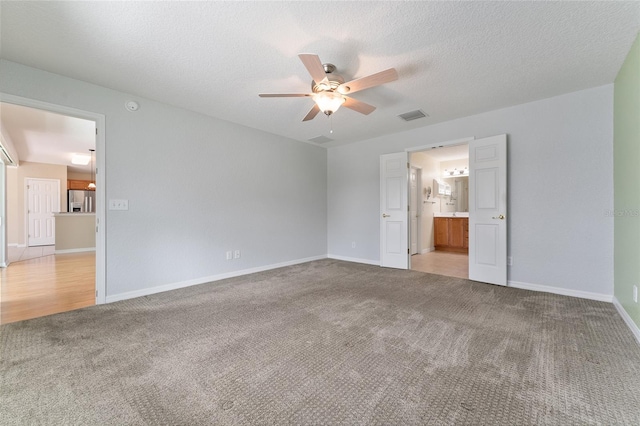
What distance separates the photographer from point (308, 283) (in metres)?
3.88

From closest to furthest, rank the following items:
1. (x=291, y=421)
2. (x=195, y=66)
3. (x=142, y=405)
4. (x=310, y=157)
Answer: (x=291, y=421) < (x=142, y=405) < (x=195, y=66) < (x=310, y=157)

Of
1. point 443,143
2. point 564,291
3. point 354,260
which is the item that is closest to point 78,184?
point 354,260

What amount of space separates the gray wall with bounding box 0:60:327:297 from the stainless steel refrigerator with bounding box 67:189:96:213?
816 cm

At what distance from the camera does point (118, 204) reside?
3.17m

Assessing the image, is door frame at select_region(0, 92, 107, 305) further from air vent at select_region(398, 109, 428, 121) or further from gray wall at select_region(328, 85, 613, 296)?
gray wall at select_region(328, 85, 613, 296)

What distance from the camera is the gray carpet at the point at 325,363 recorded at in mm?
1369

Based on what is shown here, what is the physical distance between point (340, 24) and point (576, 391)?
2.90 m

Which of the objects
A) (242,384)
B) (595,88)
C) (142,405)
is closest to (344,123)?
(595,88)

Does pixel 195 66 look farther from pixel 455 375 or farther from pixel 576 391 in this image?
pixel 576 391

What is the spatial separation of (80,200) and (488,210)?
1251 centimetres

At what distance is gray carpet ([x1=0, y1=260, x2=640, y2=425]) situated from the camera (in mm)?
1369

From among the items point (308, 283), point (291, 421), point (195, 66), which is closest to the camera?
point (291, 421)

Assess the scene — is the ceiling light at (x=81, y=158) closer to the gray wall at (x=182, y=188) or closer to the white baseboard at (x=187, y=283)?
the gray wall at (x=182, y=188)

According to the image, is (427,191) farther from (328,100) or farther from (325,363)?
(325,363)
